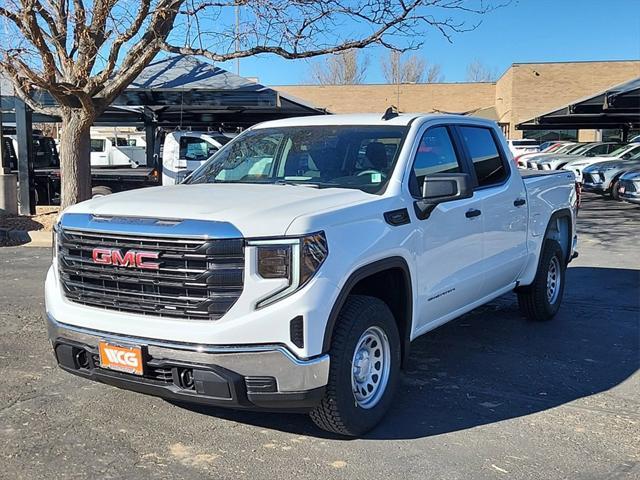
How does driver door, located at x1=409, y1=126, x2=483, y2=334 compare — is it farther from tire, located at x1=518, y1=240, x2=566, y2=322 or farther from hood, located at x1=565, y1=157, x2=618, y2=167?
hood, located at x1=565, y1=157, x2=618, y2=167

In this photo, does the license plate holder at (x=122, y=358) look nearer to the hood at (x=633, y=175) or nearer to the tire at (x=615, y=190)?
the hood at (x=633, y=175)

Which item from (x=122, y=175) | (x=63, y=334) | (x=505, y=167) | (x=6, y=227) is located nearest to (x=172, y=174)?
(x=122, y=175)

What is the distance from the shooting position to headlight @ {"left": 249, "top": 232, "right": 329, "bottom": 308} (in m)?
3.40

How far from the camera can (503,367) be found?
210 inches

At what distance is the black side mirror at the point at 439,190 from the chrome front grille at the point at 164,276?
1432 mm

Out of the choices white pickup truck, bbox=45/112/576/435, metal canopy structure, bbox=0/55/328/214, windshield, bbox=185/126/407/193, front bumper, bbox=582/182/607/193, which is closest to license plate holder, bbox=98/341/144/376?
white pickup truck, bbox=45/112/576/435

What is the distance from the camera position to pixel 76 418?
4230 mm

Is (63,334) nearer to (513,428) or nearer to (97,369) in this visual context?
(97,369)

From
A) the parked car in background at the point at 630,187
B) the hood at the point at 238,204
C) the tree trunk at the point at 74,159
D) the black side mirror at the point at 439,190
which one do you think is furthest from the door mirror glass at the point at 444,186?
the parked car in background at the point at 630,187

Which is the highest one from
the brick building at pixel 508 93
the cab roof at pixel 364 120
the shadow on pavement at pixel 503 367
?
the brick building at pixel 508 93

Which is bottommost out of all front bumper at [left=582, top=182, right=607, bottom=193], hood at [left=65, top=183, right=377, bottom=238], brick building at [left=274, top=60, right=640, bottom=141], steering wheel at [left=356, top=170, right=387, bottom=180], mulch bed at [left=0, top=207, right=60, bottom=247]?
mulch bed at [left=0, top=207, right=60, bottom=247]

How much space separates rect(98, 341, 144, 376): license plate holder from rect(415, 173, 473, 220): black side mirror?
1928mm

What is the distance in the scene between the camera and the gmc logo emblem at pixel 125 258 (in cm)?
355

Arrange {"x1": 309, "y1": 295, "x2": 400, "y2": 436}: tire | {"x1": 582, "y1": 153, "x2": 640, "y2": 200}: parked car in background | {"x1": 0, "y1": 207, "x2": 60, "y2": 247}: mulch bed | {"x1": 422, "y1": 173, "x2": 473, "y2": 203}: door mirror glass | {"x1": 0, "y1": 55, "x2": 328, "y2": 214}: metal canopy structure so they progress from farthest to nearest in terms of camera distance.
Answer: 1. {"x1": 582, "y1": 153, "x2": 640, "y2": 200}: parked car in background
2. {"x1": 0, "y1": 55, "x2": 328, "y2": 214}: metal canopy structure
3. {"x1": 0, "y1": 207, "x2": 60, "y2": 247}: mulch bed
4. {"x1": 422, "y1": 173, "x2": 473, "y2": 203}: door mirror glass
5. {"x1": 309, "y1": 295, "x2": 400, "y2": 436}: tire
